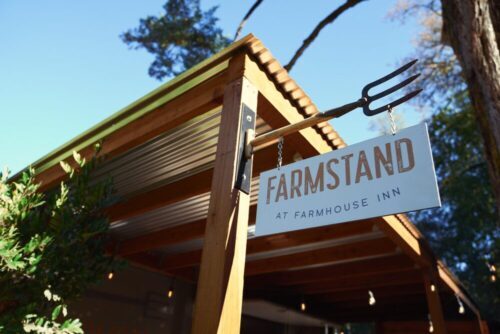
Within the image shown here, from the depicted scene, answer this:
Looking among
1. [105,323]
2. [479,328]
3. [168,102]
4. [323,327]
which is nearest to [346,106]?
[168,102]

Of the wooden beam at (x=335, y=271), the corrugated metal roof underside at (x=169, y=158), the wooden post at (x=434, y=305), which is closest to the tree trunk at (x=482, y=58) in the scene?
the wooden post at (x=434, y=305)

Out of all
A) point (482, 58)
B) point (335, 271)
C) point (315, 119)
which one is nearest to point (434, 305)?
point (335, 271)

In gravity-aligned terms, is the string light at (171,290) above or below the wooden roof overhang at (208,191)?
below

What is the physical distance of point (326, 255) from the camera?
5.76 metres

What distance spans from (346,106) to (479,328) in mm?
8404

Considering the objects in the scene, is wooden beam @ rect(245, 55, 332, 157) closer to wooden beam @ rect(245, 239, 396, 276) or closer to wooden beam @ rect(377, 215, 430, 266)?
wooden beam @ rect(377, 215, 430, 266)

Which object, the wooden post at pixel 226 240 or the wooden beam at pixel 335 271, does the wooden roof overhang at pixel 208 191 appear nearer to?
the wooden beam at pixel 335 271

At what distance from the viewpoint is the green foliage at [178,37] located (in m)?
12.4

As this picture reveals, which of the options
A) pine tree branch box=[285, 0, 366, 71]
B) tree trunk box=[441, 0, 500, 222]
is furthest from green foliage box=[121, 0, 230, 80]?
tree trunk box=[441, 0, 500, 222]

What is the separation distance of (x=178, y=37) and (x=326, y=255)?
367 inches

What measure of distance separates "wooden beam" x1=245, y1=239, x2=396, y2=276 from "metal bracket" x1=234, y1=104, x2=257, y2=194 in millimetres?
3688

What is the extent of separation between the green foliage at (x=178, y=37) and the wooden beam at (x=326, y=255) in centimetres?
805

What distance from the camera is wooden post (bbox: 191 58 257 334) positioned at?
170 cm

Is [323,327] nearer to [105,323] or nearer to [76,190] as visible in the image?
[105,323]
